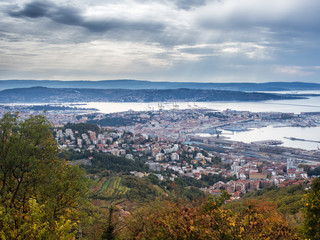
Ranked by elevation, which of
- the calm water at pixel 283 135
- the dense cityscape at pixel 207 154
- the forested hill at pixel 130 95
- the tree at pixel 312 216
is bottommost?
the dense cityscape at pixel 207 154

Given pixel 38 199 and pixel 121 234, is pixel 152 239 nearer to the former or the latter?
pixel 121 234

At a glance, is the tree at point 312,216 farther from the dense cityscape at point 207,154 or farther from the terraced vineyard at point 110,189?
the dense cityscape at point 207,154

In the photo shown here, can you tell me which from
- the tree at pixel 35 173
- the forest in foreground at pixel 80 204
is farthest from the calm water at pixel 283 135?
the tree at pixel 35 173

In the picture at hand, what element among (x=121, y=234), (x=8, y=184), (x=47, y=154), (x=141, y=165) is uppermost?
(x=47, y=154)

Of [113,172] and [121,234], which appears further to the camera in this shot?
[113,172]

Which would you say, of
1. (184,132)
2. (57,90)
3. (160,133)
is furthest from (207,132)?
(57,90)

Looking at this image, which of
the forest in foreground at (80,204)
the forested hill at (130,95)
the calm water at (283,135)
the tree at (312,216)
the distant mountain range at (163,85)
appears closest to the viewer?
the forest in foreground at (80,204)

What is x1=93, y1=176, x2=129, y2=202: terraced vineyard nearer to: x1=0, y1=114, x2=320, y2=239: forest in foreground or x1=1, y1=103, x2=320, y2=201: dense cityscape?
x1=1, y1=103, x2=320, y2=201: dense cityscape
